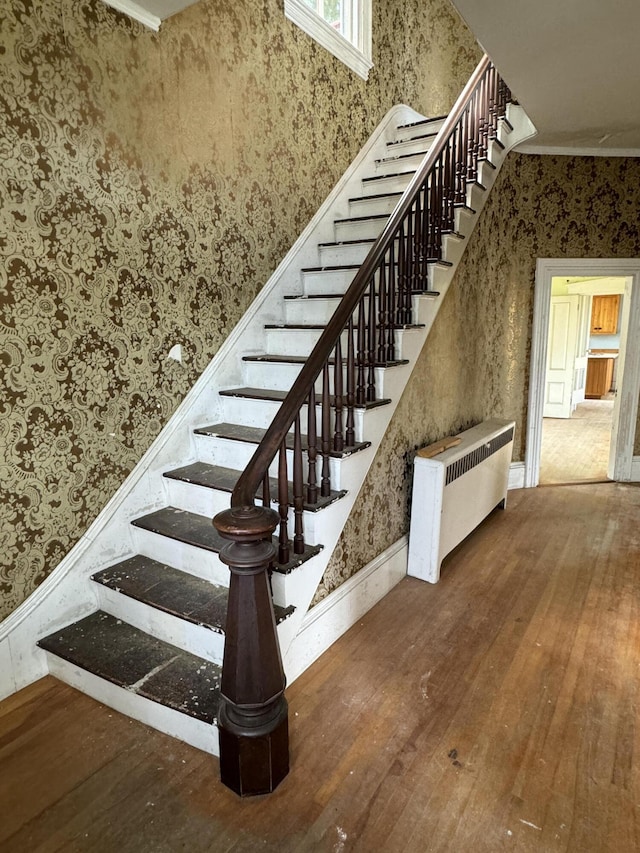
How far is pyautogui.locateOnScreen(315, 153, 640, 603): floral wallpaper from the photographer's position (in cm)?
339

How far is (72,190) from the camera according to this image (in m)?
2.05

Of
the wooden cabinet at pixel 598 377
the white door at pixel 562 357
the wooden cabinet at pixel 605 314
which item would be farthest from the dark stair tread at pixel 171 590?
the wooden cabinet at pixel 605 314

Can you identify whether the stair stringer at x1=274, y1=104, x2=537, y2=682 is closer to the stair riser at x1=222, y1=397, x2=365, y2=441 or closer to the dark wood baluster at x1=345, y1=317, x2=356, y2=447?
the dark wood baluster at x1=345, y1=317, x2=356, y2=447

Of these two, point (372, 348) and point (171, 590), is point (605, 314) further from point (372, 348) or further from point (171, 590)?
point (171, 590)

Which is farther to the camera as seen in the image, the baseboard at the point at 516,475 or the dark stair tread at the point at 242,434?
the baseboard at the point at 516,475

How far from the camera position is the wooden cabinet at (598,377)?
31.6 feet

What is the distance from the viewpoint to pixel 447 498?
292 centimetres

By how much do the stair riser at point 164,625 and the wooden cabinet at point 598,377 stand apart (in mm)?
9791

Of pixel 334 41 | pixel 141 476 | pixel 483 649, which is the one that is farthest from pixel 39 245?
pixel 334 41

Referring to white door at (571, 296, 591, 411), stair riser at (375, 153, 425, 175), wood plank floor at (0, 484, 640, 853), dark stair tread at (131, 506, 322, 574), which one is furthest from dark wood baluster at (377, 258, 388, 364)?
white door at (571, 296, 591, 411)

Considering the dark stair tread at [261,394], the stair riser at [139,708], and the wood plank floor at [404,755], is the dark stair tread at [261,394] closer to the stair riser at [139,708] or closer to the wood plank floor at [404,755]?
the wood plank floor at [404,755]

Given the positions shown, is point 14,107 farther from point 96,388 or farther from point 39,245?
point 96,388

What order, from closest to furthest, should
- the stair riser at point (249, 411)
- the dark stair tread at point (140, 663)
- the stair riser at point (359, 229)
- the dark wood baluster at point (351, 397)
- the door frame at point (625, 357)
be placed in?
1. the dark stair tread at point (140, 663)
2. the dark wood baluster at point (351, 397)
3. the stair riser at point (249, 411)
4. the stair riser at point (359, 229)
5. the door frame at point (625, 357)

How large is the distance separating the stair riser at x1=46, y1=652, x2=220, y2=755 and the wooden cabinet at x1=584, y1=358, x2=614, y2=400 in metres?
10.0
